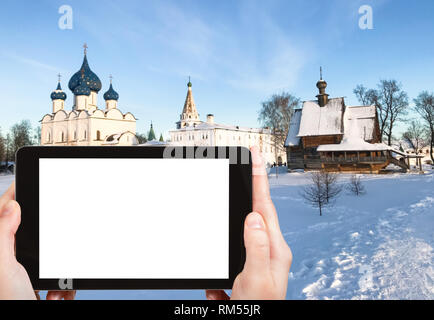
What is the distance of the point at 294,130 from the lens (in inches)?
1016

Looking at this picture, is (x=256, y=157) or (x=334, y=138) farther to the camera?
(x=334, y=138)

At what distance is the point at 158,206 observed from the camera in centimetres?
115

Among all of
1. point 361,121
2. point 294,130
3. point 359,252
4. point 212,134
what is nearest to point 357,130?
point 361,121

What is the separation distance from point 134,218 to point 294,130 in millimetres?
26201

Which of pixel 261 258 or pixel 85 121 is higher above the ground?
pixel 85 121

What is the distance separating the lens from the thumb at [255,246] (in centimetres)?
116

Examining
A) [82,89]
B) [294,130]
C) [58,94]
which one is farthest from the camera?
[58,94]

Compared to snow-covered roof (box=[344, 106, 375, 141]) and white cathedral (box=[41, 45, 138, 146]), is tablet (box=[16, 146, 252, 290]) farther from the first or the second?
snow-covered roof (box=[344, 106, 375, 141])

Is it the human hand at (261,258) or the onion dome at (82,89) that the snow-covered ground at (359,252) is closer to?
the human hand at (261,258)

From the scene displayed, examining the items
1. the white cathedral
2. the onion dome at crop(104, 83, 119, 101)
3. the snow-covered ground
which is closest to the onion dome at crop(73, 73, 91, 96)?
the white cathedral

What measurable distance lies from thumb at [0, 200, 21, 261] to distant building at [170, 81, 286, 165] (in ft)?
Result: 127

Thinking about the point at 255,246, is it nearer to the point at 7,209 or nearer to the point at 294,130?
the point at 7,209
